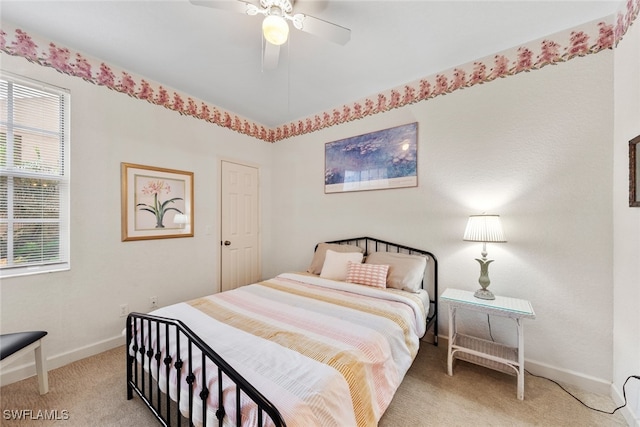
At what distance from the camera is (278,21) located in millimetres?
1512

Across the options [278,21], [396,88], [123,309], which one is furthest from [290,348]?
[396,88]

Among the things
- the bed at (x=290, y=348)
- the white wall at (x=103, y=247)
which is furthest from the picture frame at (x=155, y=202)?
the bed at (x=290, y=348)

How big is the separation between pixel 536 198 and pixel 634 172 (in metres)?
0.57

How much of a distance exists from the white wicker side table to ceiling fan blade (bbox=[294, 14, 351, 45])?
Result: 7.16ft

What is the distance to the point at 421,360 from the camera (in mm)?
2252

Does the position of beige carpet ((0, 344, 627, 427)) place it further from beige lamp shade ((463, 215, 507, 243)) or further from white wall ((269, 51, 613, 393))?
beige lamp shade ((463, 215, 507, 243))

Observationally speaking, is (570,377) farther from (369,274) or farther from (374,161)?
(374,161)

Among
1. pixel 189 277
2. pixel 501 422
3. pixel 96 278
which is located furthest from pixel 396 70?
pixel 96 278

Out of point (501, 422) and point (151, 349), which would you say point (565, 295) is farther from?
point (151, 349)

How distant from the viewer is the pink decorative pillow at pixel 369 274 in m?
2.39

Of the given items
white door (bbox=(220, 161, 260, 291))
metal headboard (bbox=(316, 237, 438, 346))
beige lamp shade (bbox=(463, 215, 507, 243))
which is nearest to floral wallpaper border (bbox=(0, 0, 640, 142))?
white door (bbox=(220, 161, 260, 291))

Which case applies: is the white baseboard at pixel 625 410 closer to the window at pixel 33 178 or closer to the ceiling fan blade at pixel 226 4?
the ceiling fan blade at pixel 226 4

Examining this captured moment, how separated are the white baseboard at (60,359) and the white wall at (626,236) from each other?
13.4 feet

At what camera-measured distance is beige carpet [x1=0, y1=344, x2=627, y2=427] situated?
157 cm
